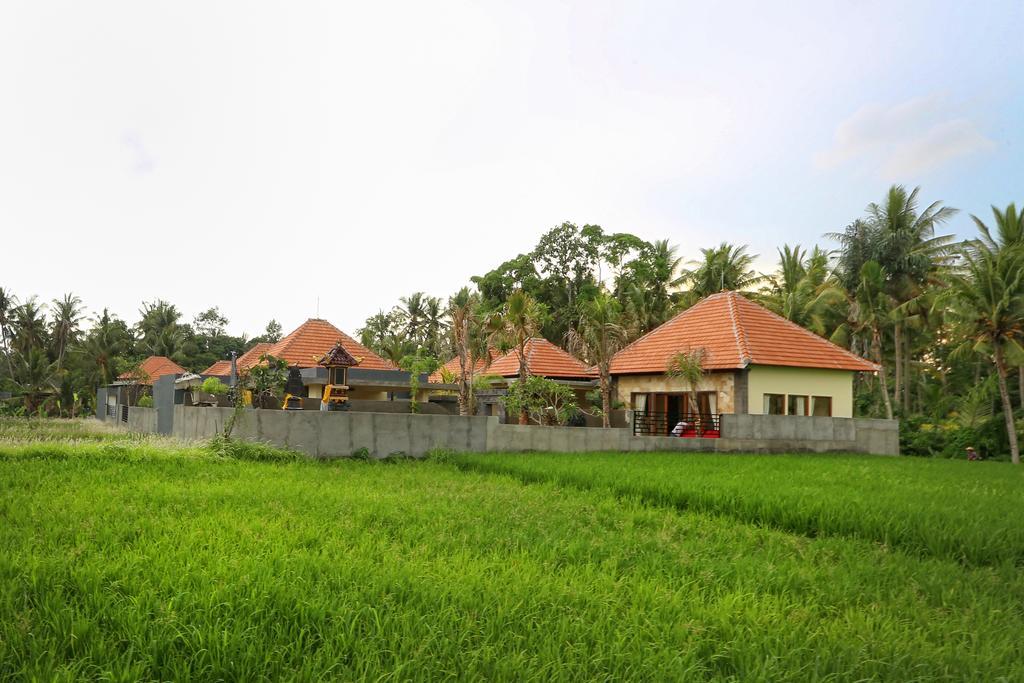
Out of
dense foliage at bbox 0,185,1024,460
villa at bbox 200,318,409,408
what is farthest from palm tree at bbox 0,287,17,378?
villa at bbox 200,318,409,408

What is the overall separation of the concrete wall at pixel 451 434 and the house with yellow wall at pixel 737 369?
6.41ft

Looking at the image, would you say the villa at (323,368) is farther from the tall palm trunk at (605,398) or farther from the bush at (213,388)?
the tall palm trunk at (605,398)

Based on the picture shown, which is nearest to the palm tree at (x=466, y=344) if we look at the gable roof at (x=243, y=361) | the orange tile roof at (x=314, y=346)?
the orange tile roof at (x=314, y=346)

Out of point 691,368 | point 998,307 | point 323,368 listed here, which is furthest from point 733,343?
point 323,368

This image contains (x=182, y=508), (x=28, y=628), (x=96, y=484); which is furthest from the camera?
(x=96, y=484)

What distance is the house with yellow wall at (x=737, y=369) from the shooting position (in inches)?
811

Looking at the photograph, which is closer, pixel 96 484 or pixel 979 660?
pixel 979 660

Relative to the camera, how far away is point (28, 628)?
3.81 metres

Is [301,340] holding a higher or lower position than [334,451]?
higher

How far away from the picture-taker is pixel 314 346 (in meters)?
25.2

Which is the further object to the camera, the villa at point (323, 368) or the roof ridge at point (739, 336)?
the villa at point (323, 368)

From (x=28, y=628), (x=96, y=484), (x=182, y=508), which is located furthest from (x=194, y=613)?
(x=96, y=484)

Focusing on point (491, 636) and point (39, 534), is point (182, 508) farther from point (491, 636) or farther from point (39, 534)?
point (491, 636)

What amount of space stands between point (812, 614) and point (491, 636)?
2.26m
